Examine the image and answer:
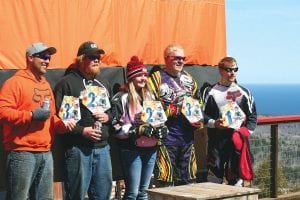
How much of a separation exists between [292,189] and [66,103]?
13.8ft

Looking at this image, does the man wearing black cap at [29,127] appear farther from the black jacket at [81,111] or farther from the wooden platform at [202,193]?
the wooden platform at [202,193]

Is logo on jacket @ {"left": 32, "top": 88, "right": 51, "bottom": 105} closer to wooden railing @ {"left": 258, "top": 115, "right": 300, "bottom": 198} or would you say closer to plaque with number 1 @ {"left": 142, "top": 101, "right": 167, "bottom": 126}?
plaque with number 1 @ {"left": 142, "top": 101, "right": 167, "bottom": 126}

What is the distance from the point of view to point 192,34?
773 cm

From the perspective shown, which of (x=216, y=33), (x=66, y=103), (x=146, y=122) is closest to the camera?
(x=66, y=103)

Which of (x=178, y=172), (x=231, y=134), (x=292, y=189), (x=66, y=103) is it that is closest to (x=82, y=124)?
(x=66, y=103)

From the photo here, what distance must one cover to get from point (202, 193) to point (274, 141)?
2981 millimetres

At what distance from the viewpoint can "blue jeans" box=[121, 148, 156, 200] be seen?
5949 millimetres

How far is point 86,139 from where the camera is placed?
18.4ft

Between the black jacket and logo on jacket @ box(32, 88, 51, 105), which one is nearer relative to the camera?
logo on jacket @ box(32, 88, 51, 105)

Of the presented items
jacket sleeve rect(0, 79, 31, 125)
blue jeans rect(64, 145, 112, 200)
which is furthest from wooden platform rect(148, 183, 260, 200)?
jacket sleeve rect(0, 79, 31, 125)

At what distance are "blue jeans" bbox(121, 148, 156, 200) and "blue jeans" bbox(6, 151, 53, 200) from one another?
0.92m

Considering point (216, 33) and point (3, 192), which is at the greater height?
point (216, 33)

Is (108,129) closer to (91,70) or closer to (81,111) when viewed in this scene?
(81,111)

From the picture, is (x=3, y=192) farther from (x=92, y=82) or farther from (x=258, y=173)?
(x=258, y=173)
